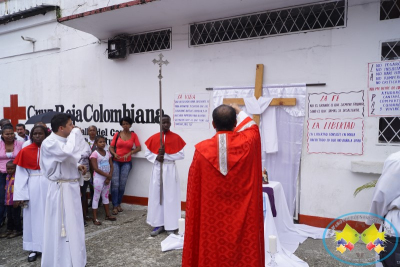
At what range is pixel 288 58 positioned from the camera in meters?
5.57

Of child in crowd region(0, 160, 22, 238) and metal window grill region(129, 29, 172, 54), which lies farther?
metal window grill region(129, 29, 172, 54)

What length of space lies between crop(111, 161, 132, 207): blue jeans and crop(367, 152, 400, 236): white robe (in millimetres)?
5164

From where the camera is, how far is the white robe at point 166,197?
5.48m

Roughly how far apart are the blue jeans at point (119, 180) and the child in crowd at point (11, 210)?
180cm

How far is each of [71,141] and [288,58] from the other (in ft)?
12.5

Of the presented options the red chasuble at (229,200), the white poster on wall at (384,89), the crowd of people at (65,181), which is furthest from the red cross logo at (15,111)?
the white poster on wall at (384,89)

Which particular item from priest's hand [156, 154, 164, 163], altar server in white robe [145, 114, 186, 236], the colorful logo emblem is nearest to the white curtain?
the colorful logo emblem

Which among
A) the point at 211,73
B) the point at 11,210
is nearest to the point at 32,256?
the point at 11,210

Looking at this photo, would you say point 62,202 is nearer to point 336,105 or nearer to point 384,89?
point 336,105

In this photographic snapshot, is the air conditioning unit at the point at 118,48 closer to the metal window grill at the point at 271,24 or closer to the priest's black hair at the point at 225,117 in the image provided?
the metal window grill at the point at 271,24

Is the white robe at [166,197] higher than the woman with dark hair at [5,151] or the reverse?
the reverse

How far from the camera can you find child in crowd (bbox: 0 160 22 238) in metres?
5.31

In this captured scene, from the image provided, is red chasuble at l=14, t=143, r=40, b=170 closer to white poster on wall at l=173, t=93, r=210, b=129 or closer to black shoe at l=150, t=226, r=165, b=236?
black shoe at l=150, t=226, r=165, b=236

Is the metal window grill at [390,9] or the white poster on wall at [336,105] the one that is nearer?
the metal window grill at [390,9]
